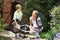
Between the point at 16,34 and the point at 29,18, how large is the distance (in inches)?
40.0

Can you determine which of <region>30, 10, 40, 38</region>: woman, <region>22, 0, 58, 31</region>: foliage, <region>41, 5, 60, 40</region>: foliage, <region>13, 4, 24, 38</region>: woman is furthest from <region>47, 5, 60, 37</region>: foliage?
<region>22, 0, 58, 31</region>: foliage

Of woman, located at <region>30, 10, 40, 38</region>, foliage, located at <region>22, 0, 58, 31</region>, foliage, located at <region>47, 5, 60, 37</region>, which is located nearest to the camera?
foliage, located at <region>47, 5, 60, 37</region>

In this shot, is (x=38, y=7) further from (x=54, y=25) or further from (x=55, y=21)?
(x=54, y=25)

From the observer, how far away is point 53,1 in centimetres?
1143

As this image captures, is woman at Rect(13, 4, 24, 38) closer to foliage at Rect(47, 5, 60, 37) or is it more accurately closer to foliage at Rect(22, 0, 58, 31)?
foliage at Rect(22, 0, 58, 31)

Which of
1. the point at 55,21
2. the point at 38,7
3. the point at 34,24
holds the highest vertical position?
the point at 38,7

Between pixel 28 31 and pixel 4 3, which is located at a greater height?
pixel 4 3

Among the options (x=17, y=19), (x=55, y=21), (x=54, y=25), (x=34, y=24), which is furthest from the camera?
(x=17, y=19)

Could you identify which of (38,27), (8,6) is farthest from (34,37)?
(8,6)

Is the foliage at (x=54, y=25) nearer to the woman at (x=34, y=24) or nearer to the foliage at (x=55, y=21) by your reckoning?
the foliage at (x=55, y=21)

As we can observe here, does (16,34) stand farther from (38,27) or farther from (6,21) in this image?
(6,21)

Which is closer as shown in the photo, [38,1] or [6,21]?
[38,1]

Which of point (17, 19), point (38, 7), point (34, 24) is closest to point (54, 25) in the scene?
point (34, 24)

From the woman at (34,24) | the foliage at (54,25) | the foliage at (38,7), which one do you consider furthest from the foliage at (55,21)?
the foliage at (38,7)
